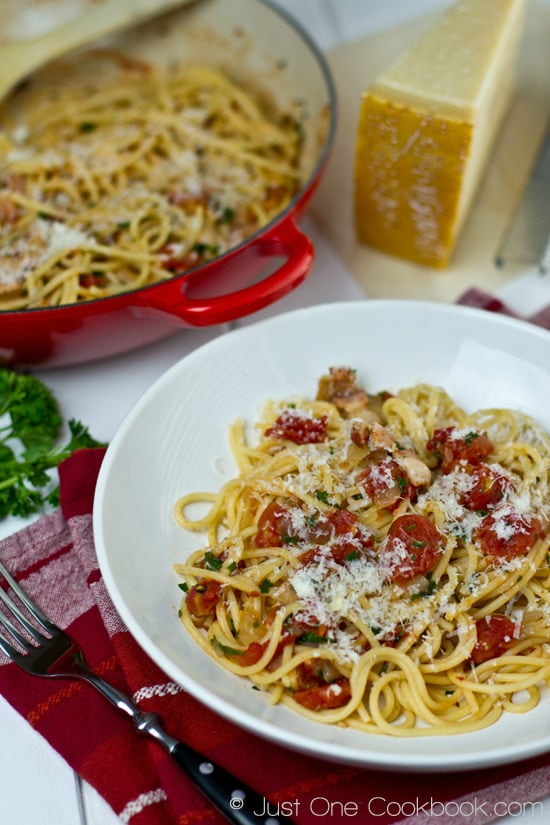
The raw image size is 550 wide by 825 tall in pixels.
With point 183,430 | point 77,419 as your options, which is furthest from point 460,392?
point 77,419

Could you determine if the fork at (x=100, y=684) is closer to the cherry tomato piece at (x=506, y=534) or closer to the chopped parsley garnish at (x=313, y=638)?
the chopped parsley garnish at (x=313, y=638)

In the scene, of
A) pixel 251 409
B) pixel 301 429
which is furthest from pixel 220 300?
pixel 301 429

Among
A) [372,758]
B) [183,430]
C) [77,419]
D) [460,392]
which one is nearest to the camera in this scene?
[372,758]

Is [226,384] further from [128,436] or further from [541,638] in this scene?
[541,638]

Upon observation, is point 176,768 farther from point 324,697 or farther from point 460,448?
point 460,448

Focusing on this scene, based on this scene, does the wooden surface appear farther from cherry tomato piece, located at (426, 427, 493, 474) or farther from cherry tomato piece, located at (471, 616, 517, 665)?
cherry tomato piece, located at (471, 616, 517, 665)
